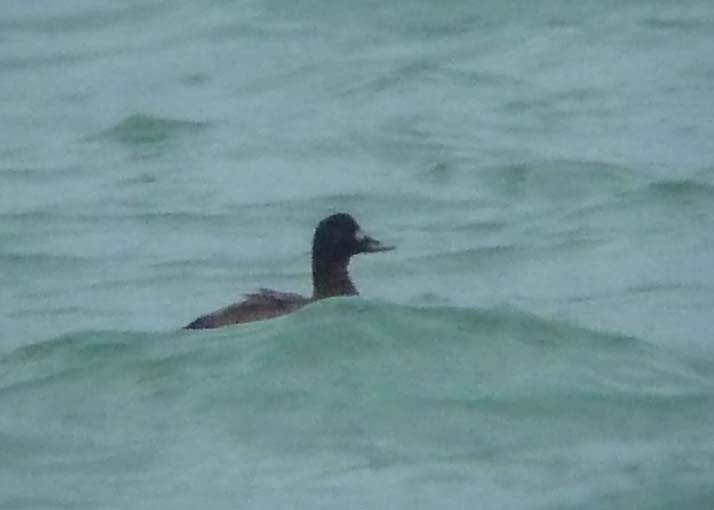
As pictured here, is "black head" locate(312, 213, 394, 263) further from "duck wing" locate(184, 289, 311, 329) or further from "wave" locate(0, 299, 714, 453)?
"duck wing" locate(184, 289, 311, 329)

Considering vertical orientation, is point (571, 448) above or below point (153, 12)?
below

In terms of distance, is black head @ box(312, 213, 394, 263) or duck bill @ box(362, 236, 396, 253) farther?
duck bill @ box(362, 236, 396, 253)

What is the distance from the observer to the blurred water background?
1139cm

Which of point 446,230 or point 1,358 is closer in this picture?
point 1,358

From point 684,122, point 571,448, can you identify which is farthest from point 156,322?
point 684,122

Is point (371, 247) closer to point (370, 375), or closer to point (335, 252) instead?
point (335, 252)

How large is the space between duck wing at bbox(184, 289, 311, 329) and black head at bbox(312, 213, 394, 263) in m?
0.61

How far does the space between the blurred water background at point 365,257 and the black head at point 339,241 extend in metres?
Answer: 0.39

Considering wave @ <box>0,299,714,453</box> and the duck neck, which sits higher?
the duck neck

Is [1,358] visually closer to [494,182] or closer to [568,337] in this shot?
[568,337]

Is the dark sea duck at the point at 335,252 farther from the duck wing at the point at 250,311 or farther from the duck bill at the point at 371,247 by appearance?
the duck wing at the point at 250,311

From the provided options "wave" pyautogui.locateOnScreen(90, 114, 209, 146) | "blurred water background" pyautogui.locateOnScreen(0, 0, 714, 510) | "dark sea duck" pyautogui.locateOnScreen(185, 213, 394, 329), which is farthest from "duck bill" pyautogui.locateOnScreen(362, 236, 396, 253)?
"wave" pyautogui.locateOnScreen(90, 114, 209, 146)

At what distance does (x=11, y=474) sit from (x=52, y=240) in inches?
196

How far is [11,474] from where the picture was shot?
1142cm
